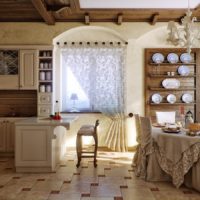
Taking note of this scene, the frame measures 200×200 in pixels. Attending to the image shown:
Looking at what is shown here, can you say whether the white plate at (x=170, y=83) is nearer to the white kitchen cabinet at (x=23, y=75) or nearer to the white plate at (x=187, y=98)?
the white plate at (x=187, y=98)

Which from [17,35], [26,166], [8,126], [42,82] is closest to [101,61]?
[42,82]

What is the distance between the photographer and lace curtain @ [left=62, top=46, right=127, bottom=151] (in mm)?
6809

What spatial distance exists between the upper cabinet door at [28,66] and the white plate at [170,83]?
2.85 meters

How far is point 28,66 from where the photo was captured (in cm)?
645

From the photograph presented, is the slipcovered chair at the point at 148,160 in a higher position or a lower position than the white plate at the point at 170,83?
lower

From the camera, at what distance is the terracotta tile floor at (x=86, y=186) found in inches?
152

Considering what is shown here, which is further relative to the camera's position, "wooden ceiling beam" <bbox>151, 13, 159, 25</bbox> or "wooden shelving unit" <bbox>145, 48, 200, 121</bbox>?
"wooden shelving unit" <bbox>145, 48, 200, 121</bbox>

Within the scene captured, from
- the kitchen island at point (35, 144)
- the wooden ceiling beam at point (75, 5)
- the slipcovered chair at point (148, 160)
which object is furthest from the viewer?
the wooden ceiling beam at point (75, 5)

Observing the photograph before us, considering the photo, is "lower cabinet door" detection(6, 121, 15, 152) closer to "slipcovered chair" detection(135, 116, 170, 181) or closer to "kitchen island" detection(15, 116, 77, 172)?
"kitchen island" detection(15, 116, 77, 172)

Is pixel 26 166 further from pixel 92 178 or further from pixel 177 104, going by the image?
pixel 177 104

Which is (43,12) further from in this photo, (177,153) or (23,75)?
(177,153)

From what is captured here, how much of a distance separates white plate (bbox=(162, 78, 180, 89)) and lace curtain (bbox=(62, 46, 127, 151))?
94 centimetres

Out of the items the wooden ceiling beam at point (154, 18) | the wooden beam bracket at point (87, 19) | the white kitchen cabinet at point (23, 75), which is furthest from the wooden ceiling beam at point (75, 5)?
the wooden ceiling beam at point (154, 18)

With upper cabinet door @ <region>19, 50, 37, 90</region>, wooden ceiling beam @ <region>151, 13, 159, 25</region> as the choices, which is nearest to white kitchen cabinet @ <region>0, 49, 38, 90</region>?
upper cabinet door @ <region>19, 50, 37, 90</region>
